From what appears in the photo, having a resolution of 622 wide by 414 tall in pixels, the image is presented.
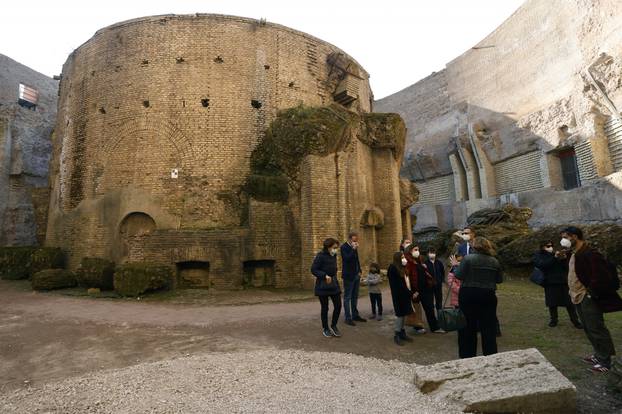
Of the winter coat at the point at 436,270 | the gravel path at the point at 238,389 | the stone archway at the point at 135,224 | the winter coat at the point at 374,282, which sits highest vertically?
the stone archway at the point at 135,224

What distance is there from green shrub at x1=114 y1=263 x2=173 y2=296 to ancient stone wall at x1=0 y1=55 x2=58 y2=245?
464 inches

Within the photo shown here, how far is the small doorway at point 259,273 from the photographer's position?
38.9 ft

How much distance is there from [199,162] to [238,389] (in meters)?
10.9

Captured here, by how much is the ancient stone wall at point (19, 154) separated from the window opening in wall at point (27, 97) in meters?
0.17

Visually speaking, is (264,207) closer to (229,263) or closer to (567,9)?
(229,263)

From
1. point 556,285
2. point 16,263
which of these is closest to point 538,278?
point 556,285

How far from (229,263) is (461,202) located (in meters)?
20.4

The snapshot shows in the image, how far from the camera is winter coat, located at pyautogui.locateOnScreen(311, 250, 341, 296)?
227 inches

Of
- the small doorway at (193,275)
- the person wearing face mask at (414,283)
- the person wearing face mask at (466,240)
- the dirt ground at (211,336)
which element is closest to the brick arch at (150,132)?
the small doorway at (193,275)

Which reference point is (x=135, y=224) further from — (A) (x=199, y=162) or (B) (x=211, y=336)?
(B) (x=211, y=336)

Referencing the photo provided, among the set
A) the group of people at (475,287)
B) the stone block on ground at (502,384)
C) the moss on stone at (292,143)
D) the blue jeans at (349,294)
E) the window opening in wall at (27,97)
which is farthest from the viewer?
the window opening in wall at (27,97)

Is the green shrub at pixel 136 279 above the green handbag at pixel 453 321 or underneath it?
above

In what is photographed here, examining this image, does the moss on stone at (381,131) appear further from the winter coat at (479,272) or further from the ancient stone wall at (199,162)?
the winter coat at (479,272)

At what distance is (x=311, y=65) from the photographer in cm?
1551
